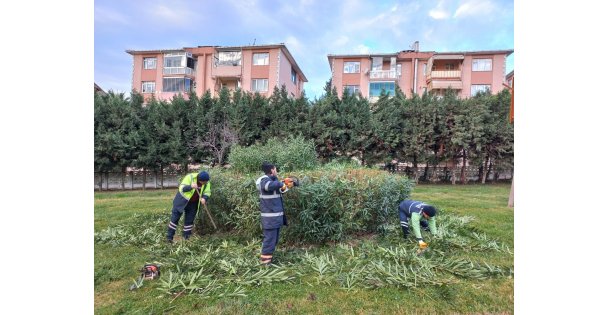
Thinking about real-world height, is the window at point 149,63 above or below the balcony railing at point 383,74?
above

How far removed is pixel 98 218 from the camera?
29.5ft

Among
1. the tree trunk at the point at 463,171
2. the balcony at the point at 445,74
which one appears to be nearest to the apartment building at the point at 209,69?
the balcony at the point at 445,74

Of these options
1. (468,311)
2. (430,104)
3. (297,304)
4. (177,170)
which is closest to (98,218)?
(297,304)

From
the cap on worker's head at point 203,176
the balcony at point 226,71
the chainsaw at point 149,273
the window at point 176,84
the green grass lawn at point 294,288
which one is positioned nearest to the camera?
the green grass lawn at point 294,288

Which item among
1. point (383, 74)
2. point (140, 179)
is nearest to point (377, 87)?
point (383, 74)

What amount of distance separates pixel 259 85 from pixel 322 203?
88.9ft

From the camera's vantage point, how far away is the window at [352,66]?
32.2 metres

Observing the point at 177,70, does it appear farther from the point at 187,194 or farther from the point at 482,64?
the point at 482,64

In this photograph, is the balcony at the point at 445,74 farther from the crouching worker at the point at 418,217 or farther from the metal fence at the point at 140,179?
the crouching worker at the point at 418,217

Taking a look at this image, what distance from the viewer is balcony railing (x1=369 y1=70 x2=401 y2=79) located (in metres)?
31.4

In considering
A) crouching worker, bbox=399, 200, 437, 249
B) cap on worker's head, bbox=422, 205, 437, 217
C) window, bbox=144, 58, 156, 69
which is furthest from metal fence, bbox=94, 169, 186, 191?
cap on worker's head, bbox=422, 205, 437, 217

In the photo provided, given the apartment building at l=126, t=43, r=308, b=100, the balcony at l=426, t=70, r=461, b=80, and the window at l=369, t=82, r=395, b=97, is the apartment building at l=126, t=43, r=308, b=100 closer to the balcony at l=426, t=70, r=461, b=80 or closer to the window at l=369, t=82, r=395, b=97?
the window at l=369, t=82, r=395, b=97

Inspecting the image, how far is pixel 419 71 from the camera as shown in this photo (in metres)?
32.3

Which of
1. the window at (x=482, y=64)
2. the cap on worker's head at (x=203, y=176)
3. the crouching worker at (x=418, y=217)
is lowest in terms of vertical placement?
the crouching worker at (x=418, y=217)
